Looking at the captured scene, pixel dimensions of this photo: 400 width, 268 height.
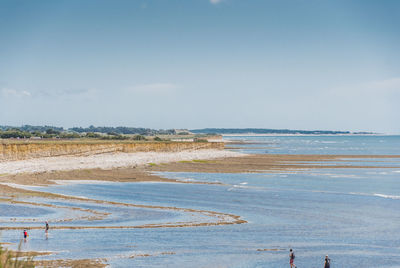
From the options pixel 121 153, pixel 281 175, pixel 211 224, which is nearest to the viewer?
pixel 211 224

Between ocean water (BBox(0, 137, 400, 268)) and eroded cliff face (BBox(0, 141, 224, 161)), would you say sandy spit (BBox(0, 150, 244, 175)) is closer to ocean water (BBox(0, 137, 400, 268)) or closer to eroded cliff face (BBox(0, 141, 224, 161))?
eroded cliff face (BBox(0, 141, 224, 161))

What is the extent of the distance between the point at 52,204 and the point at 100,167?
34411 millimetres

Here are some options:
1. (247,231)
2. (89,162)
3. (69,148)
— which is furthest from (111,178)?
(247,231)

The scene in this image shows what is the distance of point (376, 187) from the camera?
5144 cm

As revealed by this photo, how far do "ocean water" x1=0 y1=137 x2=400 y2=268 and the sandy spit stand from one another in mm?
13682

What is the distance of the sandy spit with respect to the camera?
6344cm

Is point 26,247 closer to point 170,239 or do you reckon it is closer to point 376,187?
point 170,239

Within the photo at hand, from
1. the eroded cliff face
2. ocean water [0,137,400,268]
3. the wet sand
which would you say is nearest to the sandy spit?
the eroded cliff face

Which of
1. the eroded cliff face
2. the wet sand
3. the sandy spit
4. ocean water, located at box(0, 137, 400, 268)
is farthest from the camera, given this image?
the eroded cliff face

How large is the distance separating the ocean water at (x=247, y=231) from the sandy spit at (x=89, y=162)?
44.9 ft

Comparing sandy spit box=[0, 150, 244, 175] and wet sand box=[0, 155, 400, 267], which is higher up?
sandy spit box=[0, 150, 244, 175]

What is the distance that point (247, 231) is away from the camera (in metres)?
30.0

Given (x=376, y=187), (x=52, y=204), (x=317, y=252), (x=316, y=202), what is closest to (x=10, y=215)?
(x=52, y=204)

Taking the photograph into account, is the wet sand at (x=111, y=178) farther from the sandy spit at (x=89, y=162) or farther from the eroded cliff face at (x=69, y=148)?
the eroded cliff face at (x=69, y=148)
